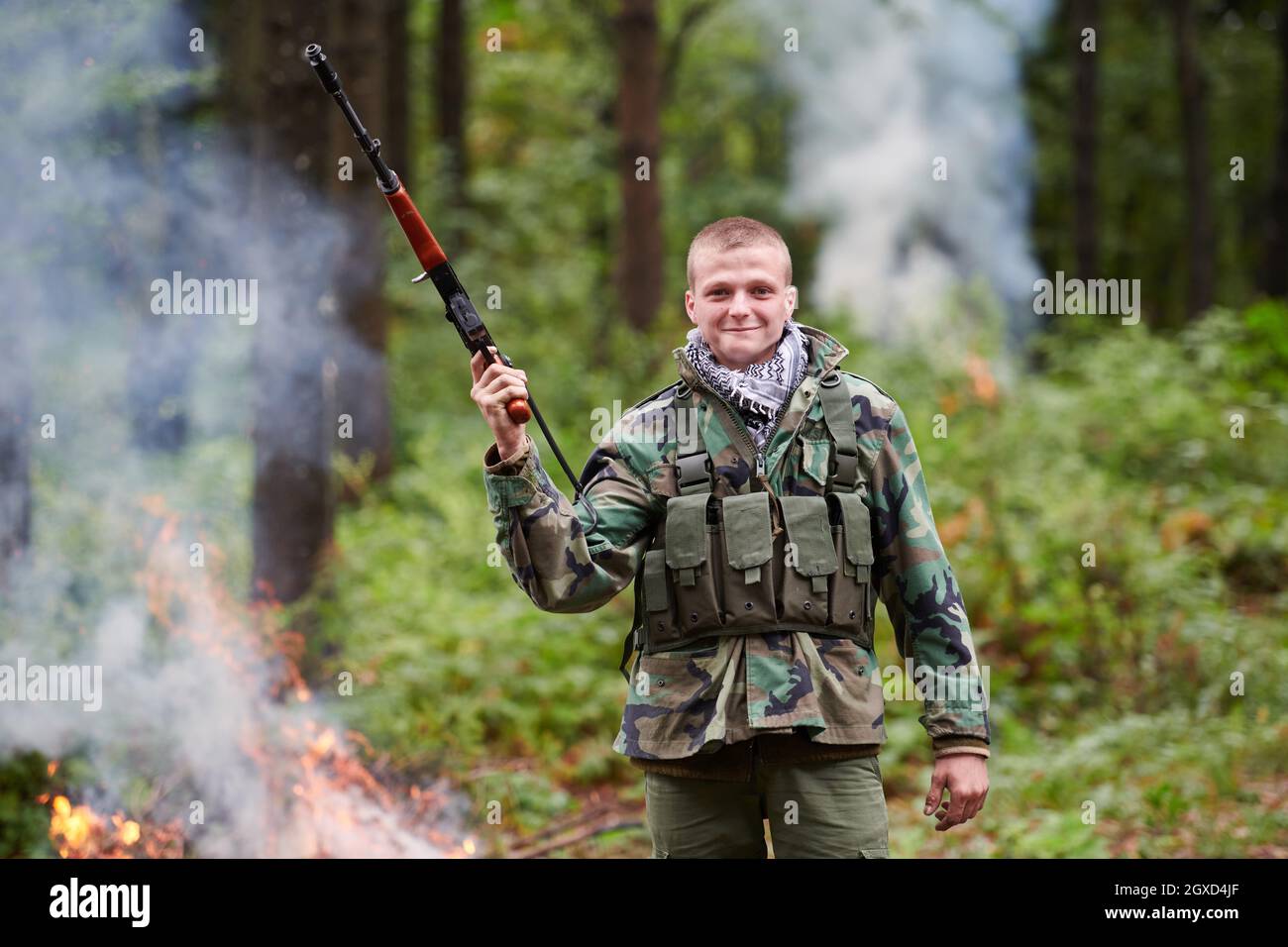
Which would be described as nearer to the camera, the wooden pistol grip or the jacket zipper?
the wooden pistol grip

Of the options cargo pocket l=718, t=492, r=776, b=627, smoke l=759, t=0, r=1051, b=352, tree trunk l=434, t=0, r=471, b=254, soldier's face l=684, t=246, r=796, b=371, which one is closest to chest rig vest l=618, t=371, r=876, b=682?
cargo pocket l=718, t=492, r=776, b=627

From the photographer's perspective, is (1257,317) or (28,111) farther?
(1257,317)

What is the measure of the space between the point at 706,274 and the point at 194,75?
6596mm

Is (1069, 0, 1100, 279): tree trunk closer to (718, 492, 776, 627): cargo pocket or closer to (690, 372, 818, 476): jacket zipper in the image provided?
(690, 372, 818, 476): jacket zipper

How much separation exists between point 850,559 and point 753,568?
265 mm

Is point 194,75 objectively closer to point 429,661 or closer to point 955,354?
point 429,661

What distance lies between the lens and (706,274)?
11.2 feet

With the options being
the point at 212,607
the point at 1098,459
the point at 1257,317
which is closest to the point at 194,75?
the point at 212,607

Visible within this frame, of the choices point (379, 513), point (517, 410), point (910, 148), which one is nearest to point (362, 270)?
point (379, 513)

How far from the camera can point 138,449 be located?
8.80m

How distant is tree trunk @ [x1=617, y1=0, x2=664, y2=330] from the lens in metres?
13.2

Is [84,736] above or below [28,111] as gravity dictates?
below

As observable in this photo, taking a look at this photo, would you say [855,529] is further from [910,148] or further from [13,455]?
[910,148]

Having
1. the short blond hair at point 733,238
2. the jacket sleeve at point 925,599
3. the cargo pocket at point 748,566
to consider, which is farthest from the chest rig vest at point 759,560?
the short blond hair at point 733,238
